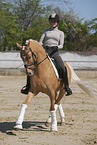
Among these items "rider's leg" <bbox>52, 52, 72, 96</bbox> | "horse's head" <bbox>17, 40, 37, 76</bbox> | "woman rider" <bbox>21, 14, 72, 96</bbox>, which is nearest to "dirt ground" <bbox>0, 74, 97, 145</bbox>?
"woman rider" <bbox>21, 14, 72, 96</bbox>

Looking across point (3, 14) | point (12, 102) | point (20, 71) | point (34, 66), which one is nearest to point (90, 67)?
point (20, 71)

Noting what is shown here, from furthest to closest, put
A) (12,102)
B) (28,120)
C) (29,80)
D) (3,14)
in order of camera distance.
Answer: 1. (3,14)
2. (12,102)
3. (28,120)
4. (29,80)

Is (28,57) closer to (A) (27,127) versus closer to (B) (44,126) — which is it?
(A) (27,127)

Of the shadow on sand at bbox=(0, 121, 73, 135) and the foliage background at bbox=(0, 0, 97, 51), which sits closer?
the shadow on sand at bbox=(0, 121, 73, 135)

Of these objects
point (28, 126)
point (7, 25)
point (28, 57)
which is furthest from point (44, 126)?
point (7, 25)

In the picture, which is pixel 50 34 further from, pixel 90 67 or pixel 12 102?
pixel 90 67

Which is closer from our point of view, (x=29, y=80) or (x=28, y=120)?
(x=29, y=80)

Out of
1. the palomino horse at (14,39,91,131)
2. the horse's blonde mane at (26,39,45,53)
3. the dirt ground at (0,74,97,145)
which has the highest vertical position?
the horse's blonde mane at (26,39,45,53)

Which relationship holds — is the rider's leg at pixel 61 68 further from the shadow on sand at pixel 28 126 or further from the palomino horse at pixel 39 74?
the shadow on sand at pixel 28 126

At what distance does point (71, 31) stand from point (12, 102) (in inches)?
955

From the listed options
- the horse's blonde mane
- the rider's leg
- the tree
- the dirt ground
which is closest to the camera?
the dirt ground

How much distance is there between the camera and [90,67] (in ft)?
75.7

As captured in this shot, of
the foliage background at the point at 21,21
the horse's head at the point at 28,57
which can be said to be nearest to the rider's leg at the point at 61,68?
the horse's head at the point at 28,57

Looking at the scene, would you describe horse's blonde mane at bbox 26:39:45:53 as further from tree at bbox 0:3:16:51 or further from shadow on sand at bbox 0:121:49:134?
tree at bbox 0:3:16:51
